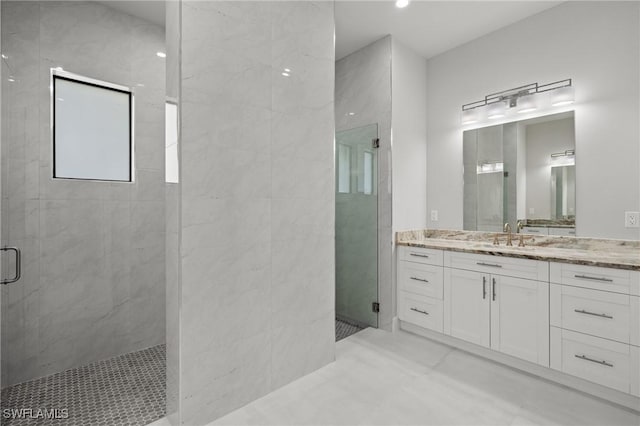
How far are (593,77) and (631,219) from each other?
110cm

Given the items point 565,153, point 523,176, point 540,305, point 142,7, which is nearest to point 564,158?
point 565,153

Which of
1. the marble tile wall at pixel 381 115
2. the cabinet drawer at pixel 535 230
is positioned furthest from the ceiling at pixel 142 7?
the cabinet drawer at pixel 535 230

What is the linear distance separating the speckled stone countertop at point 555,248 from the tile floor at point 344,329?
1.00 m

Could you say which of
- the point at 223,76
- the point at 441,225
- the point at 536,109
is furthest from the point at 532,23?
the point at 223,76

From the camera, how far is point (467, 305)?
2.58m

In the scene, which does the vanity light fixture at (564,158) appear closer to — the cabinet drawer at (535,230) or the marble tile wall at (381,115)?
the cabinet drawer at (535,230)

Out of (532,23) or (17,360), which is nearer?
(17,360)

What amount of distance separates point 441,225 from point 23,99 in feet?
11.9

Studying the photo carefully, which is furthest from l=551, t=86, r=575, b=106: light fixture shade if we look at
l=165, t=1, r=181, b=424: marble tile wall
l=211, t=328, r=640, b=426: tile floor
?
l=165, t=1, r=181, b=424: marble tile wall

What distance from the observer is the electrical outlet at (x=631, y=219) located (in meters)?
2.23

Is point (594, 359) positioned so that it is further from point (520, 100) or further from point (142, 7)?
point (142, 7)

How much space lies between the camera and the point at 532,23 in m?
2.72

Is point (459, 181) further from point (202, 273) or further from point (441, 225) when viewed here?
point (202, 273)

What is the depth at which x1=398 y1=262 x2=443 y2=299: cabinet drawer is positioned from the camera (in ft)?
9.16
